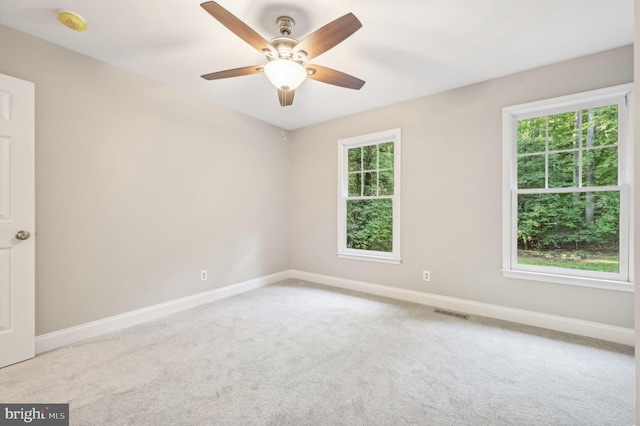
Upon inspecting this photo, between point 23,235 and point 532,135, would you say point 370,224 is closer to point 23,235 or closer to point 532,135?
point 532,135

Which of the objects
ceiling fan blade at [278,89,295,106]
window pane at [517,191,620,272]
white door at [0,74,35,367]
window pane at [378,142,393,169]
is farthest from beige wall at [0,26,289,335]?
window pane at [517,191,620,272]

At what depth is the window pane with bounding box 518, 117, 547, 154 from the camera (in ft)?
9.11

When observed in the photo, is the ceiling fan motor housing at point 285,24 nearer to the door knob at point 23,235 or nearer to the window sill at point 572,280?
the door knob at point 23,235

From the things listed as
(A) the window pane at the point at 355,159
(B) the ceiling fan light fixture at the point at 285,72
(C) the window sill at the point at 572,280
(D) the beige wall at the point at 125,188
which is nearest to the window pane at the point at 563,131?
(C) the window sill at the point at 572,280

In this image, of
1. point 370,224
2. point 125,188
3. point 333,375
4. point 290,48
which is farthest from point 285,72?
point 370,224

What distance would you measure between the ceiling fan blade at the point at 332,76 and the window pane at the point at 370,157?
5.42 feet

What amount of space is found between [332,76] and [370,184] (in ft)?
6.56

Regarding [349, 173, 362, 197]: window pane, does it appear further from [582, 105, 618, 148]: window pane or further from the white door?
the white door

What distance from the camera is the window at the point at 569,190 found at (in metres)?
2.42

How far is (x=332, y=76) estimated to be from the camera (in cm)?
221

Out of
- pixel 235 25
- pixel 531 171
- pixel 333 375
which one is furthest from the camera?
pixel 531 171

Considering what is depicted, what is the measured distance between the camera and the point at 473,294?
3.04 metres

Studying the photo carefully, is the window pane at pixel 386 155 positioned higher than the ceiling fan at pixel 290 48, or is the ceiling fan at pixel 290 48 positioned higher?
the ceiling fan at pixel 290 48

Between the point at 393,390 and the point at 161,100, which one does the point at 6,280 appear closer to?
the point at 161,100
